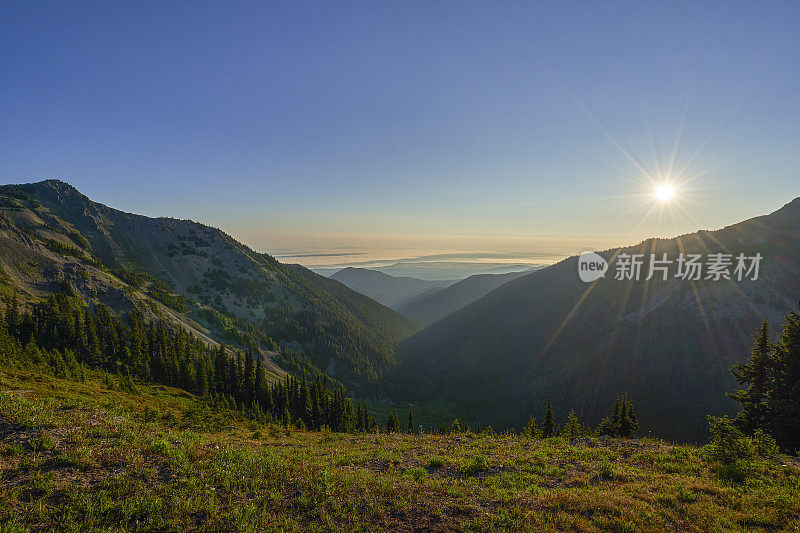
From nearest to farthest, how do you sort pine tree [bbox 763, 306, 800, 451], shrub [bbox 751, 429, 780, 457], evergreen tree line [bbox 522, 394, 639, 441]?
shrub [bbox 751, 429, 780, 457] → pine tree [bbox 763, 306, 800, 451] → evergreen tree line [bbox 522, 394, 639, 441]

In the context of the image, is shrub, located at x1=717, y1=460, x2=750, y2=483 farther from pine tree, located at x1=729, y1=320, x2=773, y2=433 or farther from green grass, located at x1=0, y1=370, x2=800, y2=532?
pine tree, located at x1=729, y1=320, x2=773, y2=433

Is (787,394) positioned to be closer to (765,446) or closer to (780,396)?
(780,396)

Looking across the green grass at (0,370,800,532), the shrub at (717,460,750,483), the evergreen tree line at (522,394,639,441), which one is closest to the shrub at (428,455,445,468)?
the green grass at (0,370,800,532)

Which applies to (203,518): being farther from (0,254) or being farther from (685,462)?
(0,254)

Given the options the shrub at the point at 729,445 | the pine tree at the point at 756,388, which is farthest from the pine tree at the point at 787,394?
the shrub at the point at 729,445

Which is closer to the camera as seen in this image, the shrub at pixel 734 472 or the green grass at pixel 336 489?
the green grass at pixel 336 489

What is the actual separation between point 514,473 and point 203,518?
14648mm

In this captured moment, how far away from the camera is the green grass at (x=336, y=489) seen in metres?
10.2

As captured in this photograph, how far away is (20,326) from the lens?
68.7 m

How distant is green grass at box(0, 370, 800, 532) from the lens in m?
10.2

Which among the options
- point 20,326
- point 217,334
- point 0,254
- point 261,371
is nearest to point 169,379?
point 261,371

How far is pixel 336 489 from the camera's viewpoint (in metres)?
13.0

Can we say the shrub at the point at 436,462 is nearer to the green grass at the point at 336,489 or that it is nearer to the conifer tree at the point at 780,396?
the green grass at the point at 336,489

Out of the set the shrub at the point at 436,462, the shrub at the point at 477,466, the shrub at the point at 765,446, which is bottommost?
the shrub at the point at 436,462
